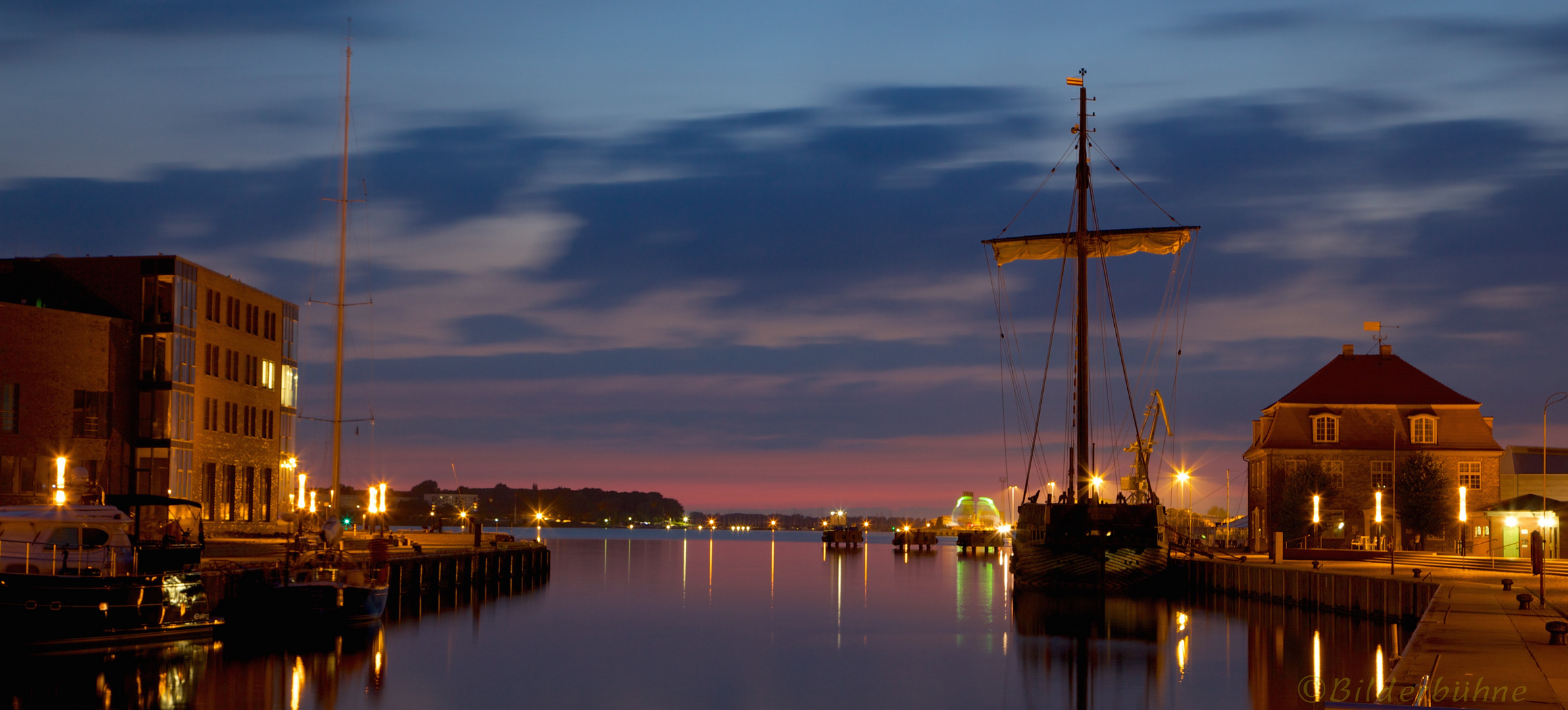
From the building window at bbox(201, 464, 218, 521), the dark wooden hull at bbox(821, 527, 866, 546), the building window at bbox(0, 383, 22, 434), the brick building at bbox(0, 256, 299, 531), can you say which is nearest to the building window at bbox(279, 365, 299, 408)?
the brick building at bbox(0, 256, 299, 531)

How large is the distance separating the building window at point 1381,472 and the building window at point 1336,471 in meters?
1.52

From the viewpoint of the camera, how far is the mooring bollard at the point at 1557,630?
21.8 metres

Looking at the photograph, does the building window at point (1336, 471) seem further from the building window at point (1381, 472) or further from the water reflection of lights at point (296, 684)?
the water reflection of lights at point (296, 684)

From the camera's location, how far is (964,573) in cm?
9431

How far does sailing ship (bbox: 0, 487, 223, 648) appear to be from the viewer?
30.7 metres

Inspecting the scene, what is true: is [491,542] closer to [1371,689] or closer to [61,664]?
[61,664]

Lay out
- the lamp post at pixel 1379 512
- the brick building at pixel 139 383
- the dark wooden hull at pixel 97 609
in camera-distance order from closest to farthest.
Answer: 1. the dark wooden hull at pixel 97 609
2. the brick building at pixel 139 383
3. the lamp post at pixel 1379 512

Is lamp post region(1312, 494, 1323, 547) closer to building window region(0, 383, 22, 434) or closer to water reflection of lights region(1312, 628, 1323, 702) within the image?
water reflection of lights region(1312, 628, 1323, 702)

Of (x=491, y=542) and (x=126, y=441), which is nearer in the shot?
(x=126, y=441)

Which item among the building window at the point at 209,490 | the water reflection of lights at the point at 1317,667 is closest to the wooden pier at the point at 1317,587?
the water reflection of lights at the point at 1317,667

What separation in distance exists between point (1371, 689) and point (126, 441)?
4822 centimetres

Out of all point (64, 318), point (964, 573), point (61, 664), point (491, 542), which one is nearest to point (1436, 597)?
point (61, 664)

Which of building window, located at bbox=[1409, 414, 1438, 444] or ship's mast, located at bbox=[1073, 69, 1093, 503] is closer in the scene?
ship's mast, located at bbox=[1073, 69, 1093, 503]

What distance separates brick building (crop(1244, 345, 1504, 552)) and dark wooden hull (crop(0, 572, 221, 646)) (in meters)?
55.7
